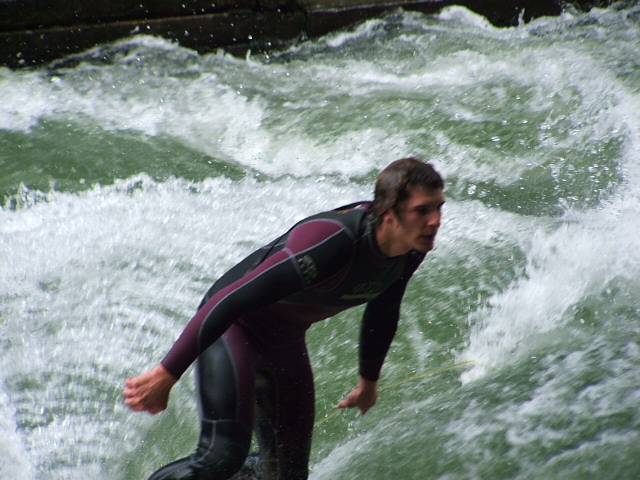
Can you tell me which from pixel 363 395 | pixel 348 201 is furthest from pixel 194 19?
pixel 363 395

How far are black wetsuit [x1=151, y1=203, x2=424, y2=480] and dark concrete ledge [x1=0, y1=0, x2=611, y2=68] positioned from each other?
493cm

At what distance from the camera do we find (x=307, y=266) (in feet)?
7.68

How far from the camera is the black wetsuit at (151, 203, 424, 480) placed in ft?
7.67

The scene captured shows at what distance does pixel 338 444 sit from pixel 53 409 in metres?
1.23

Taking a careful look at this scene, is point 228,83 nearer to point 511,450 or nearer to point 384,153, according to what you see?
point 384,153

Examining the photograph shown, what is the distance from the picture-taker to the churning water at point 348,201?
298 cm

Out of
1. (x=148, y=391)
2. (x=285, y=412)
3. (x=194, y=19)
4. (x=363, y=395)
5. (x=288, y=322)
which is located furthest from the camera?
(x=194, y=19)

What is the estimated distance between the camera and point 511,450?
8.54 feet

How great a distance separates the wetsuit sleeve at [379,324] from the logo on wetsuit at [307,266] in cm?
40

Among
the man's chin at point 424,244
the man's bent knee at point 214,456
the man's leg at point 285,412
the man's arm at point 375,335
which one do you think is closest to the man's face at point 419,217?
the man's chin at point 424,244

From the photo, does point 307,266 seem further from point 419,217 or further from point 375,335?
point 375,335

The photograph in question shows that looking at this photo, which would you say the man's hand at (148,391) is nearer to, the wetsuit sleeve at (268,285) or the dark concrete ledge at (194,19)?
the wetsuit sleeve at (268,285)

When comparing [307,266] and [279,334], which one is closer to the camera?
[307,266]

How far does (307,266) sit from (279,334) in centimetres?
40
